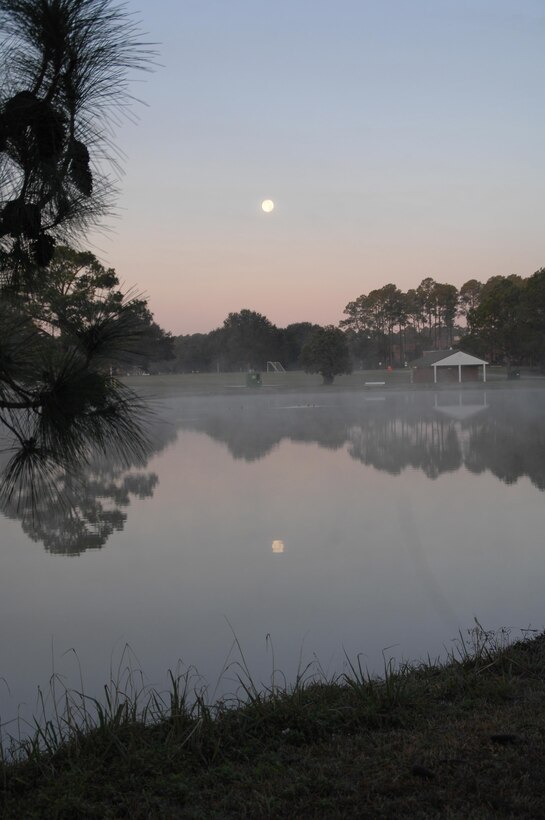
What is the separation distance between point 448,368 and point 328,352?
35.2ft

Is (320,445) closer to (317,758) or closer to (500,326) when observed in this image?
(317,758)

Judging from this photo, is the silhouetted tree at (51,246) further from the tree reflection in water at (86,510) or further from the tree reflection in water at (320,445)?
the tree reflection in water at (86,510)

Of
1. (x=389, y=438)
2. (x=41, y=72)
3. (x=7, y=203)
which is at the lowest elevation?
(x=389, y=438)

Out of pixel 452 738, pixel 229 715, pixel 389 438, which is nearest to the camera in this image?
pixel 452 738

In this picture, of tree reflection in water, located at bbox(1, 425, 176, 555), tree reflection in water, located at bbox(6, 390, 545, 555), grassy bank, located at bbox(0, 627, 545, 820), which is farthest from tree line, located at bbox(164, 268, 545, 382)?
grassy bank, located at bbox(0, 627, 545, 820)

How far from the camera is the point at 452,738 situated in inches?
151

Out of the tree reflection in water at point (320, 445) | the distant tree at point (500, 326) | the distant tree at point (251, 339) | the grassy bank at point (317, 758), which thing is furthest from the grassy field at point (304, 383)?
the grassy bank at point (317, 758)

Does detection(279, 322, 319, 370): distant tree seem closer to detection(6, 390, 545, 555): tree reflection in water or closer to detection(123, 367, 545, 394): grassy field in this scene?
detection(123, 367, 545, 394): grassy field

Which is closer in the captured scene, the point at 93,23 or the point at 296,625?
the point at 93,23

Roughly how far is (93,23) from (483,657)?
4.10 metres

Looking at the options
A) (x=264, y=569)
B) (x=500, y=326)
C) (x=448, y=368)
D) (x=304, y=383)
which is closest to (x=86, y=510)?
(x=264, y=569)

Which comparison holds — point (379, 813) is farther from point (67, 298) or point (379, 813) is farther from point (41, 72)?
point (41, 72)

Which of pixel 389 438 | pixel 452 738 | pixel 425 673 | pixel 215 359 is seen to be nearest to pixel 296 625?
pixel 425 673

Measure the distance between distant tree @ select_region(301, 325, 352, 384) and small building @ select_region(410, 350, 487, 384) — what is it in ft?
20.9
